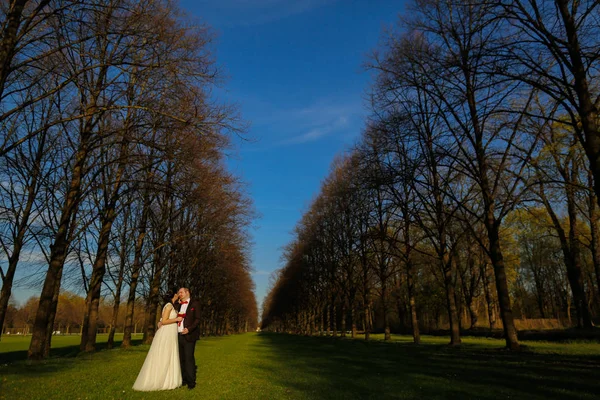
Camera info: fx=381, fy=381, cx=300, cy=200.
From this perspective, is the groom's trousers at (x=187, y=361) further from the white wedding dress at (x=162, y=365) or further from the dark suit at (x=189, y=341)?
the white wedding dress at (x=162, y=365)

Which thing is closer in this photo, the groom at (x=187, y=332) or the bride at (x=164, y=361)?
the bride at (x=164, y=361)

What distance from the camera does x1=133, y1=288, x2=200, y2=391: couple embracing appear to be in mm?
8141

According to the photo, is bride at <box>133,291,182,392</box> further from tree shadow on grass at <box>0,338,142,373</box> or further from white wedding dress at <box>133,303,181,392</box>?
tree shadow on grass at <box>0,338,142,373</box>

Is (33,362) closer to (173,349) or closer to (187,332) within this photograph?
(173,349)

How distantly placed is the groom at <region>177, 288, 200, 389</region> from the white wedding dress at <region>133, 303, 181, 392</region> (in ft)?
0.63

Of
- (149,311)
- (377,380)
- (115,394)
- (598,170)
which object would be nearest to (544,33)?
(598,170)

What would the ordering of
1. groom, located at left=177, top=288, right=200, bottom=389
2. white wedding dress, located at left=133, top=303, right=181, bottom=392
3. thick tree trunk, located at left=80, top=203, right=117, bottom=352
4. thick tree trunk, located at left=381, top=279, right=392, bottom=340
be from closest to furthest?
white wedding dress, located at left=133, top=303, right=181, bottom=392, groom, located at left=177, top=288, right=200, bottom=389, thick tree trunk, located at left=80, top=203, right=117, bottom=352, thick tree trunk, located at left=381, top=279, right=392, bottom=340

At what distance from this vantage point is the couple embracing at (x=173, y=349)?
814cm

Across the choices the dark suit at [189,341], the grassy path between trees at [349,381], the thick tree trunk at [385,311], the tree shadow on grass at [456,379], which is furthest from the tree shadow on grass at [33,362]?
the thick tree trunk at [385,311]

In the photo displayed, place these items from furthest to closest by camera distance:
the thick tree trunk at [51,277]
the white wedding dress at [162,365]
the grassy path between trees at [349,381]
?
the thick tree trunk at [51,277], the white wedding dress at [162,365], the grassy path between trees at [349,381]

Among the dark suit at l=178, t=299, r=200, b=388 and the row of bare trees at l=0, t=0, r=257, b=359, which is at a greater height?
the row of bare trees at l=0, t=0, r=257, b=359

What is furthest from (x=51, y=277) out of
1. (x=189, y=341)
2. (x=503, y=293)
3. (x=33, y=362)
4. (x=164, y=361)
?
(x=503, y=293)

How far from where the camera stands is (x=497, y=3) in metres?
10.4

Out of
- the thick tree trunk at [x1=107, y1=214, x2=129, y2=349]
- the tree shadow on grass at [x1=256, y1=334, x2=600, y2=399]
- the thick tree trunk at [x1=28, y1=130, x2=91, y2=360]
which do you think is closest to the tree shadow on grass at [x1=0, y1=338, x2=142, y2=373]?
the thick tree trunk at [x1=28, y1=130, x2=91, y2=360]
